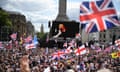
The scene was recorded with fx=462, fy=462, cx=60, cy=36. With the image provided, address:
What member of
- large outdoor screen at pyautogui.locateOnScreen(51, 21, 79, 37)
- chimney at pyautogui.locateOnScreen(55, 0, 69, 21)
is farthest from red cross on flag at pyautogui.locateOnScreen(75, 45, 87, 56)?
chimney at pyautogui.locateOnScreen(55, 0, 69, 21)

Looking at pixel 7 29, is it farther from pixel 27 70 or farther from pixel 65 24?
pixel 27 70

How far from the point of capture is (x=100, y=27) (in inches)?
499

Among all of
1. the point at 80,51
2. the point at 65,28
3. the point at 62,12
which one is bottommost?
the point at 65,28

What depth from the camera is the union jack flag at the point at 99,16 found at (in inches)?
490

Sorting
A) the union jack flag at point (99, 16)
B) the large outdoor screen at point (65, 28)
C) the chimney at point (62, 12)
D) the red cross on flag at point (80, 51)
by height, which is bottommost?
the large outdoor screen at point (65, 28)

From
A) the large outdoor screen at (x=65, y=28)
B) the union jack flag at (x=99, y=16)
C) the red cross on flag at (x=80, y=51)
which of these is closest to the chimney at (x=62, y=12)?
the large outdoor screen at (x=65, y=28)

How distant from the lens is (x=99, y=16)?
12.9 m

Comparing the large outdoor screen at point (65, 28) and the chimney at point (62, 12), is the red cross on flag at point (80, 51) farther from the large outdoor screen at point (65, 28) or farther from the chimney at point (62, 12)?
the chimney at point (62, 12)

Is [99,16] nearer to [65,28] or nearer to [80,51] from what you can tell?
[80,51]

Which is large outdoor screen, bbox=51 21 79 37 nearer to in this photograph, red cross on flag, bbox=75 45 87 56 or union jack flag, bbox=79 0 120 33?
red cross on flag, bbox=75 45 87 56

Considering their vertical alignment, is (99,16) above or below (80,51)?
above

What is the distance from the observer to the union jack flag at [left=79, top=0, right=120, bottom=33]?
12453mm

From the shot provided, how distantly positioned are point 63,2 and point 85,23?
84.3 meters

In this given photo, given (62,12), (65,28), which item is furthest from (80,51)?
(62,12)
